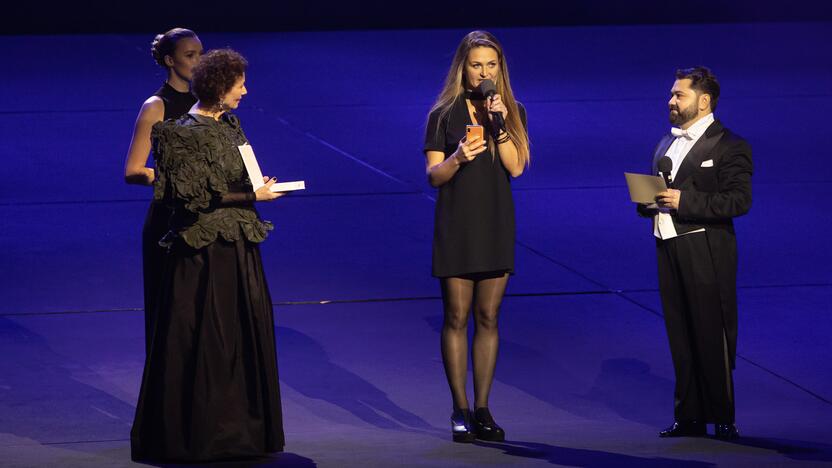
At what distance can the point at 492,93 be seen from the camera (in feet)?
19.5

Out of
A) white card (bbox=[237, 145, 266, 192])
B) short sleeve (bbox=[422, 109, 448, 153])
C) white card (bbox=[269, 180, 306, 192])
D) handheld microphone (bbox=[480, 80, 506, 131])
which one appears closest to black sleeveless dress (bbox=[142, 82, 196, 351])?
white card (bbox=[237, 145, 266, 192])

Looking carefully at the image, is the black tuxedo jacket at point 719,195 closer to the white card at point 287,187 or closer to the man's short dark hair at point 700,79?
the man's short dark hair at point 700,79

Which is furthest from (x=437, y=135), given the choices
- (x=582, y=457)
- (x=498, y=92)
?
(x=582, y=457)

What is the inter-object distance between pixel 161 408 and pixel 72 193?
24.2 feet

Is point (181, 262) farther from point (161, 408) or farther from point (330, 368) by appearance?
point (330, 368)

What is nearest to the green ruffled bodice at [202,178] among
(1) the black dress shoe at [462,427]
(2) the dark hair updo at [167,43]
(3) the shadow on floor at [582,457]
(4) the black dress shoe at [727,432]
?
(2) the dark hair updo at [167,43]

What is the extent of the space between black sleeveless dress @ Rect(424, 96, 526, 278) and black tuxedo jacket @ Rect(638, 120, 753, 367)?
0.80 m

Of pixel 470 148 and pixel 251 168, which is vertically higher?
pixel 470 148

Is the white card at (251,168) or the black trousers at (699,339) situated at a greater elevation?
the white card at (251,168)

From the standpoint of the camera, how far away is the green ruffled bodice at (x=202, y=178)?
552 cm

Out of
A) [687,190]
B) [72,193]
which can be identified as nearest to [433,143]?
[687,190]

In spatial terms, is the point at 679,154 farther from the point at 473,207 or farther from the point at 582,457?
the point at 582,457

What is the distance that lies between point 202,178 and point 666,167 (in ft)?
7.12

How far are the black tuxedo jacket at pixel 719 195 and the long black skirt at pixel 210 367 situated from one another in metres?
2.01
